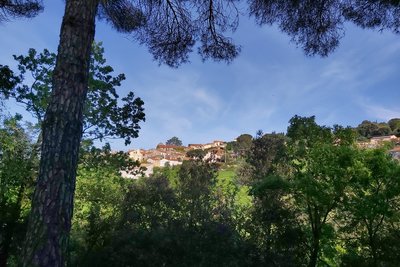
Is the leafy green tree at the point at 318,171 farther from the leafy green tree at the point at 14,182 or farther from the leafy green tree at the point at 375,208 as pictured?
the leafy green tree at the point at 14,182

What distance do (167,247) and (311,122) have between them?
214 inches

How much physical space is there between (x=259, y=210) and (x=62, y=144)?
6.45 meters

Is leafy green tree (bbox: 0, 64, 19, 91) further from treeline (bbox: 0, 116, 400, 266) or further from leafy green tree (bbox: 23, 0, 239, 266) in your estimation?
leafy green tree (bbox: 23, 0, 239, 266)

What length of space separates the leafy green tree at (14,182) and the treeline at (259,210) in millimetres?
33

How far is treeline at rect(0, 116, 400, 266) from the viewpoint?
6.77 metres

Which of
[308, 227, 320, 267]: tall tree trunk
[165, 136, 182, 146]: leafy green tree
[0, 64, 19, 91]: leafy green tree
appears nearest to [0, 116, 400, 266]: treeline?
[308, 227, 320, 267]: tall tree trunk

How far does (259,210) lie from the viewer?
28.5 feet

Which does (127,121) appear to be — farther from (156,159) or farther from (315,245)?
(156,159)

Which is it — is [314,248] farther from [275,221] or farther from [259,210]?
[259,210]

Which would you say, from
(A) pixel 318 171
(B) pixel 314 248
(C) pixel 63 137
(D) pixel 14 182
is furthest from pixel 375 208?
(D) pixel 14 182

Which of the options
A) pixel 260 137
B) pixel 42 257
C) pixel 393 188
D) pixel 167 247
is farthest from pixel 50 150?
pixel 393 188

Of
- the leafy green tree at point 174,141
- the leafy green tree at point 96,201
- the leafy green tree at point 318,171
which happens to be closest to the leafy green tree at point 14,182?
the leafy green tree at point 96,201

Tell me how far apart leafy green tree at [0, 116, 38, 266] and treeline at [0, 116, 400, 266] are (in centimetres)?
3

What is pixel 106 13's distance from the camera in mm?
6227
